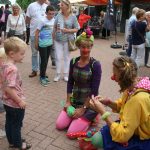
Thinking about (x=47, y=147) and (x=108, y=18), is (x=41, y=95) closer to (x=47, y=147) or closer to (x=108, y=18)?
(x=47, y=147)

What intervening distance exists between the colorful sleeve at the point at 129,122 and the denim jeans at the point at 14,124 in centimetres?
111

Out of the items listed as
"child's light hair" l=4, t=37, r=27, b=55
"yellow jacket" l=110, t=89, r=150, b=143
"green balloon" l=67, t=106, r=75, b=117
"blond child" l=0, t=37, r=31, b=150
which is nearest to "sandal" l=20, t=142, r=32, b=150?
"blond child" l=0, t=37, r=31, b=150

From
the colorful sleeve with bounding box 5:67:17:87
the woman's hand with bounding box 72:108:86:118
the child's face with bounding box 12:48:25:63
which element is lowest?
the woman's hand with bounding box 72:108:86:118

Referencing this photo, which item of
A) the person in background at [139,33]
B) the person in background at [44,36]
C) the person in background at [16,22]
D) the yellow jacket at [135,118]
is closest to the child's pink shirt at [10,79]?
the yellow jacket at [135,118]

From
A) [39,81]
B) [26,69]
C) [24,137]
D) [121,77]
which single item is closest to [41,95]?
[39,81]

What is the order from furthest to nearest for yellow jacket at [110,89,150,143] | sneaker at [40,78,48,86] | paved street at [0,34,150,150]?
sneaker at [40,78,48,86] < paved street at [0,34,150,150] < yellow jacket at [110,89,150,143]

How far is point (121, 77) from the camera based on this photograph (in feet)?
8.89

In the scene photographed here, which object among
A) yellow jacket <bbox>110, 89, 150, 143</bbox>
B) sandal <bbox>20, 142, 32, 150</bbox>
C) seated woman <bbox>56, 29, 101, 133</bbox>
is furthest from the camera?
seated woman <bbox>56, 29, 101, 133</bbox>

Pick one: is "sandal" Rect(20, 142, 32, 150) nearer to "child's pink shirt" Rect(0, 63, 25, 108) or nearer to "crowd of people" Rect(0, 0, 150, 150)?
"crowd of people" Rect(0, 0, 150, 150)

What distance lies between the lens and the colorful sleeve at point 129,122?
257 centimetres

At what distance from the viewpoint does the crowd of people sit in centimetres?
267

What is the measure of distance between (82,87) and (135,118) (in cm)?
165

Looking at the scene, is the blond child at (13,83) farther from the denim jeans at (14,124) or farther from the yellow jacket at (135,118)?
the yellow jacket at (135,118)

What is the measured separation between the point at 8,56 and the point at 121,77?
1.24 m
